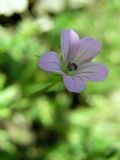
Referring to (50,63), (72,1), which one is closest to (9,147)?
(50,63)

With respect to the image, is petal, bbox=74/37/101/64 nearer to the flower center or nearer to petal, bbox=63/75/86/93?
the flower center

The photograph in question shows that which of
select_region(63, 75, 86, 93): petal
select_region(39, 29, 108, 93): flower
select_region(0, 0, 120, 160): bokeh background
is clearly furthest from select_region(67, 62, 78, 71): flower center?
select_region(0, 0, 120, 160): bokeh background

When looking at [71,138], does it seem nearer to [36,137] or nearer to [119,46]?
[36,137]

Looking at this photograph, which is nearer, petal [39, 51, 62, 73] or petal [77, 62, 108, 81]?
petal [39, 51, 62, 73]

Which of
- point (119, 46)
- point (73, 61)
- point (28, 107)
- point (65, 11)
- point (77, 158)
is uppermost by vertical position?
point (65, 11)

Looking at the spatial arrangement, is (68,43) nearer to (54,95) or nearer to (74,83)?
(74,83)

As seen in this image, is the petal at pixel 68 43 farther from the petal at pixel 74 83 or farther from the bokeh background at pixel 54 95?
the bokeh background at pixel 54 95

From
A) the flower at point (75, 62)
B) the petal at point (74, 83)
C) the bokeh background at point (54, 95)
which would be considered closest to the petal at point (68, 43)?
the flower at point (75, 62)
